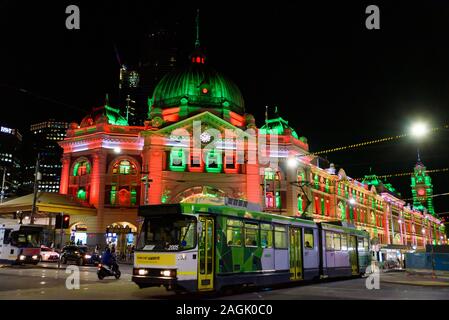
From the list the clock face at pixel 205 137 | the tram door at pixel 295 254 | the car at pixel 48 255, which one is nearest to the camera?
the tram door at pixel 295 254

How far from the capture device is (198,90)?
61750 millimetres

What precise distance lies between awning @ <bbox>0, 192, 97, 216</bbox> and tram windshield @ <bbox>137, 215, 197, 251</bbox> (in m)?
34.0

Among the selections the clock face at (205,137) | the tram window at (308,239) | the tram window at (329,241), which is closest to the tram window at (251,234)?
the tram window at (308,239)

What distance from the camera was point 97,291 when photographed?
17.0 meters

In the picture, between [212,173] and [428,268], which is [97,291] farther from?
[212,173]

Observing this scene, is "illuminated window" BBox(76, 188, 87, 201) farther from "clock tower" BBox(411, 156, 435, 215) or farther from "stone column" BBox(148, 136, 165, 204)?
"clock tower" BBox(411, 156, 435, 215)

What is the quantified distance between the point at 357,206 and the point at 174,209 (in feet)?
242

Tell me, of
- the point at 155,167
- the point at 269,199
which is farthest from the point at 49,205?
the point at 269,199

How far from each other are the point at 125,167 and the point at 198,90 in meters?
14.8

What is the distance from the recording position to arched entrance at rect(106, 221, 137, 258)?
55.0m

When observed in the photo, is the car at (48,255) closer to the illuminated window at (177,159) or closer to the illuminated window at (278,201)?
the illuminated window at (177,159)

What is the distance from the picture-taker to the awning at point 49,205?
152 ft

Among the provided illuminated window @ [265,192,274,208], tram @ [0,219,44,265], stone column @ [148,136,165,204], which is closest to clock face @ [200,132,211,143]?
stone column @ [148,136,165,204]
